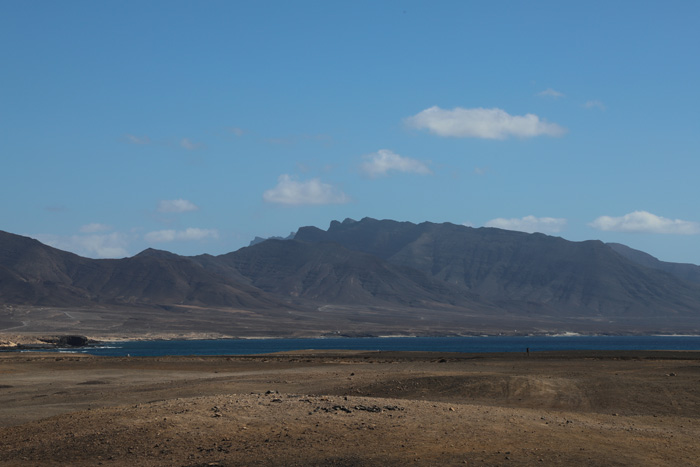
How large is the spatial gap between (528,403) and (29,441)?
2081 centimetres

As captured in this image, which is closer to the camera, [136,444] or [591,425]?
[136,444]

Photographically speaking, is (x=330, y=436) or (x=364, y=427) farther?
(x=364, y=427)

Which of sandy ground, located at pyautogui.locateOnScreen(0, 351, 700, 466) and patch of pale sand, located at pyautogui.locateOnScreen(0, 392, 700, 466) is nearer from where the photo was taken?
patch of pale sand, located at pyautogui.locateOnScreen(0, 392, 700, 466)

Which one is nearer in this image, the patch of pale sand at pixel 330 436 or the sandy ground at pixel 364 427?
the patch of pale sand at pixel 330 436

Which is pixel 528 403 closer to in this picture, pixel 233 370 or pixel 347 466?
pixel 347 466

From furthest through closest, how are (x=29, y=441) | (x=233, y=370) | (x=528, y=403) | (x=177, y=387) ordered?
(x=233, y=370), (x=177, y=387), (x=528, y=403), (x=29, y=441)

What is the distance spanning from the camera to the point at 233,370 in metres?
59.5

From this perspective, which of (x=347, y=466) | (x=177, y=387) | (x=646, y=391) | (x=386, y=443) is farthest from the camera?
A: (x=177, y=387)

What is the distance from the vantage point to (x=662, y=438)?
77.0 feet

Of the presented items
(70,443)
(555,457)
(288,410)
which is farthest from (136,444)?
Result: (555,457)

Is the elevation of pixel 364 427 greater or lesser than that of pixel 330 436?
greater

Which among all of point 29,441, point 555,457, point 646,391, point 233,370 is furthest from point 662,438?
point 233,370

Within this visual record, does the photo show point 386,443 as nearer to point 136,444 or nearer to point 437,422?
point 437,422

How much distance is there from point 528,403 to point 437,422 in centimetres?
1127
